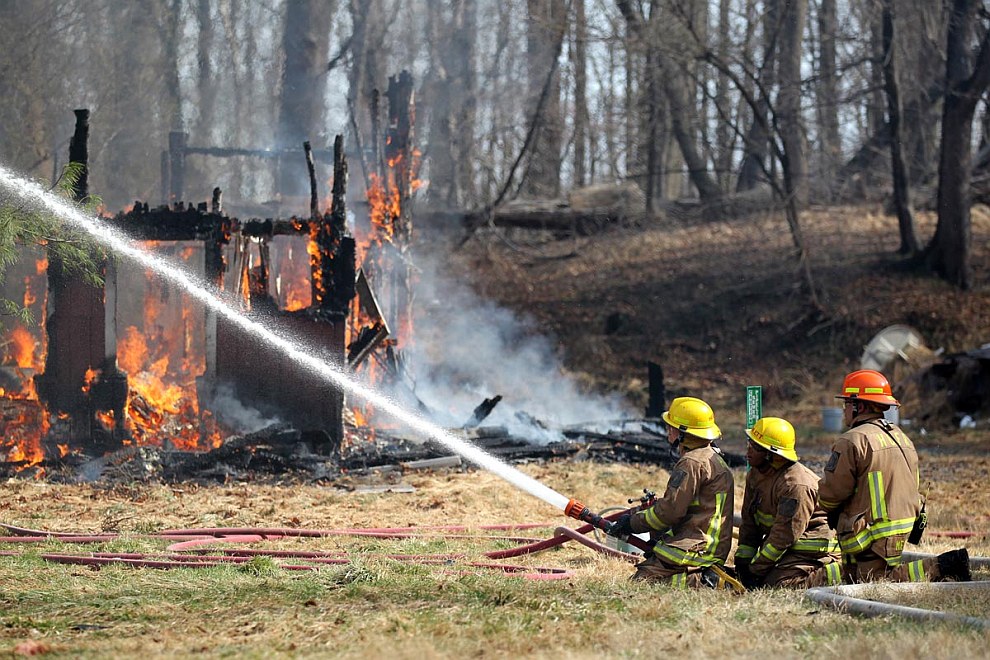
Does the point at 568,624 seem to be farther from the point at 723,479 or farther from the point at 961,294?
the point at 961,294

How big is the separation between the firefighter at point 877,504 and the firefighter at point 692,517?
2.22 ft

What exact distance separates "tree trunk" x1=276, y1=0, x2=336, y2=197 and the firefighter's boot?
910 inches

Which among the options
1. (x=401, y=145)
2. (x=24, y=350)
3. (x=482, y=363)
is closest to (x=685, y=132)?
(x=482, y=363)

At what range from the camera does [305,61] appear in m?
28.1

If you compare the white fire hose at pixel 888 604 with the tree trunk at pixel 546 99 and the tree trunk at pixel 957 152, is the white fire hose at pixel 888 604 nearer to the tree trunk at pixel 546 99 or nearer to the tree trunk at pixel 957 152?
the tree trunk at pixel 546 99

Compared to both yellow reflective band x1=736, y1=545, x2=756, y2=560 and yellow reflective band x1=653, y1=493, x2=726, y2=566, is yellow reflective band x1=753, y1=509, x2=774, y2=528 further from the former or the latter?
yellow reflective band x1=653, y1=493, x2=726, y2=566

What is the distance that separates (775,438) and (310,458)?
25.3 ft

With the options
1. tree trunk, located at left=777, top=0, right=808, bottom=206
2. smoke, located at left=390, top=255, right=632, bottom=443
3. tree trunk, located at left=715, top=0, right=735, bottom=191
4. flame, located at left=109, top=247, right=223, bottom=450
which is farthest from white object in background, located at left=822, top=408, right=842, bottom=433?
flame, located at left=109, top=247, right=223, bottom=450

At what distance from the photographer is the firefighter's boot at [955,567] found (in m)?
6.88

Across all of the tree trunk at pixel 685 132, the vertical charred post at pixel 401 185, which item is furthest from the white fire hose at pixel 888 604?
the tree trunk at pixel 685 132

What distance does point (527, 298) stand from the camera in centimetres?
2681

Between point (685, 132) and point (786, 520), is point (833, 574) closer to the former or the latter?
point (786, 520)

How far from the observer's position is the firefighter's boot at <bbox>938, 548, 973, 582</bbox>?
6883mm

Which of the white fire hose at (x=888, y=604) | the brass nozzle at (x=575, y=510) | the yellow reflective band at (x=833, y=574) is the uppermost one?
the brass nozzle at (x=575, y=510)
